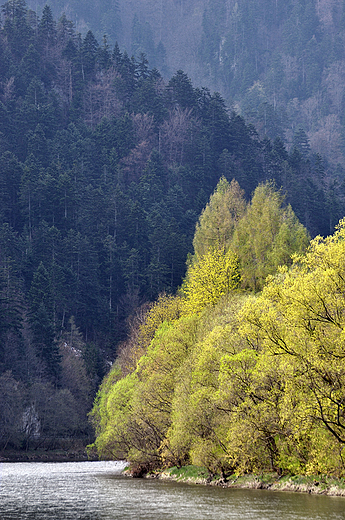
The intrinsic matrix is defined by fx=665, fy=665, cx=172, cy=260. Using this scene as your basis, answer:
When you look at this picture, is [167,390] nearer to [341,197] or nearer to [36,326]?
[36,326]

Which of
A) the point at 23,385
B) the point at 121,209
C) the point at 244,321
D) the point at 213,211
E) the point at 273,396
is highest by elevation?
the point at 121,209

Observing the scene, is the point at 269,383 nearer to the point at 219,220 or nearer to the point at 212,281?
the point at 212,281

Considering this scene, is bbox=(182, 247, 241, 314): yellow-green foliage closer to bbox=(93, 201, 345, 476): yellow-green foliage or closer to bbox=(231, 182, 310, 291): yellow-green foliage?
bbox=(231, 182, 310, 291): yellow-green foliage

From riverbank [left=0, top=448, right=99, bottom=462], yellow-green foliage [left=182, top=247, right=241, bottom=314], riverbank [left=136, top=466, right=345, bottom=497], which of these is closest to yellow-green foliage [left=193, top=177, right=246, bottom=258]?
yellow-green foliage [left=182, top=247, right=241, bottom=314]

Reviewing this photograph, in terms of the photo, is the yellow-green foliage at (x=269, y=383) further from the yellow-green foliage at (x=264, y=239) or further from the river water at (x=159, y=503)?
the yellow-green foliage at (x=264, y=239)

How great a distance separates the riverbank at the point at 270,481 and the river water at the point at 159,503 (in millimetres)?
1058

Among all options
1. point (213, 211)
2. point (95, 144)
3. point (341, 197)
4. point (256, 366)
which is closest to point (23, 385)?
point (213, 211)

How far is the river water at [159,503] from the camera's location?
2913cm

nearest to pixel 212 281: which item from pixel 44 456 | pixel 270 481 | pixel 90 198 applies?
pixel 270 481

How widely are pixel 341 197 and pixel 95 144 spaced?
64.0 m

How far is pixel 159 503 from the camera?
35.0m

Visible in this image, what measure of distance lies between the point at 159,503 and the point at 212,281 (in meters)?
42.6

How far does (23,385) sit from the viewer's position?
336ft

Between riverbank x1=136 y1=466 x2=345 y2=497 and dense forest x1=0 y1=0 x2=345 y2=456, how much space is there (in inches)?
1224
